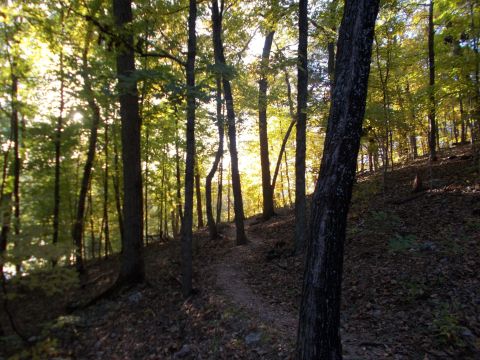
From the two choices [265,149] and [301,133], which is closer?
[301,133]

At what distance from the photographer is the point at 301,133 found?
974 cm

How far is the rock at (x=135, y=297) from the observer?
8.58 metres

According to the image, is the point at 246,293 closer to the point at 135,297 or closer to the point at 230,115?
the point at 135,297

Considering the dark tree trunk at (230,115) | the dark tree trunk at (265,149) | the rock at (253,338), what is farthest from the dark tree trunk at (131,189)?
the dark tree trunk at (265,149)

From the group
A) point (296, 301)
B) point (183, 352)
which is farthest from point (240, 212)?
point (183, 352)

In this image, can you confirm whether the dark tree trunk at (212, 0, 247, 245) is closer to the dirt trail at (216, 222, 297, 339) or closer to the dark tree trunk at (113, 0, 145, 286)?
the dirt trail at (216, 222, 297, 339)

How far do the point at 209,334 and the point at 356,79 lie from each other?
551cm

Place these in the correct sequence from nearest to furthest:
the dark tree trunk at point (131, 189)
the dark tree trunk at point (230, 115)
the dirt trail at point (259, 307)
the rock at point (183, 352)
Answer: the dirt trail at point (259, 307) < the rock at point (183, 352) < the dark tree trunk at point (131, 189) < the dark tree trunk at point (230, 115)

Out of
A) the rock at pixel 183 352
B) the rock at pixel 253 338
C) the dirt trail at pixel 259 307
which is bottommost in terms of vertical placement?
the rock at pixel 183 352

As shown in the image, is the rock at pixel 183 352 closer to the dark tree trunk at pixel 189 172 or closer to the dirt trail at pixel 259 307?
the dirt trail at pixel 259 307

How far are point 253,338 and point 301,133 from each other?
6.23 metres

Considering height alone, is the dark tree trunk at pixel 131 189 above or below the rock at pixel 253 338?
above

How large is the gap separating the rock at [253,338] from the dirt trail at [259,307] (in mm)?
321

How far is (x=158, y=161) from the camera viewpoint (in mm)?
19016
